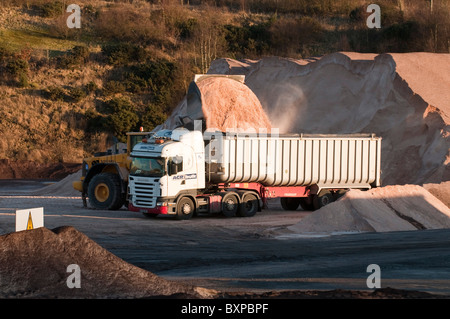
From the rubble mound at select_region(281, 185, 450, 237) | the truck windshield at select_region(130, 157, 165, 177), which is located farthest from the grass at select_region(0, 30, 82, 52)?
the rubble mound at select_region(281, 185, 450, 237)

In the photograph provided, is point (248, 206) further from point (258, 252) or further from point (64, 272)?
point (64, 272)

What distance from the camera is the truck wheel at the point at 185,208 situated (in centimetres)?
2303

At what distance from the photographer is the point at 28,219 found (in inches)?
442

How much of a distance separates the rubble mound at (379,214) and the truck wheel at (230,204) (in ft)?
11.3

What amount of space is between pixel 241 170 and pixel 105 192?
511cm

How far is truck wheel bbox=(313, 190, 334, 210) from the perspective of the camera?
26188 millimetres

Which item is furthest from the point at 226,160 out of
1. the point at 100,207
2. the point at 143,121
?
the point at 143,121

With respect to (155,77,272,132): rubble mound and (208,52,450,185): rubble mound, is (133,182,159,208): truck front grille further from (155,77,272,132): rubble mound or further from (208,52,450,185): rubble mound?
(208,52,450,185): rubble mound

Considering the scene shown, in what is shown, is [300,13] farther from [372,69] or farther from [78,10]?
[372,69]

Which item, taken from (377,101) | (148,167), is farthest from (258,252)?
(377,101)

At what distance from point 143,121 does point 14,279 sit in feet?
132

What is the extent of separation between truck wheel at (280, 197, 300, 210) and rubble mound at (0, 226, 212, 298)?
16992mm

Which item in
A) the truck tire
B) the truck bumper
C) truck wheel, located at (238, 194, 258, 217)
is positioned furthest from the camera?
the truck tire
